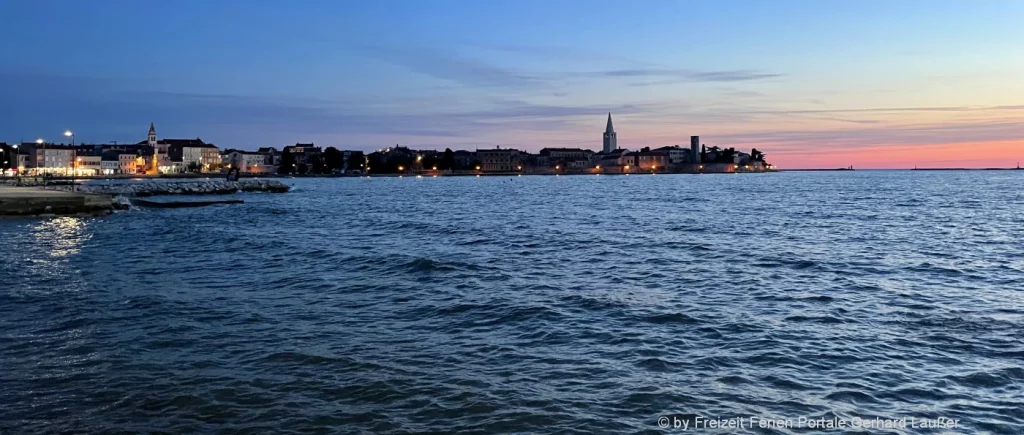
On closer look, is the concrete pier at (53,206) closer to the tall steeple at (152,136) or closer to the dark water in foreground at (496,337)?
the dark water in foreground at (496,337)

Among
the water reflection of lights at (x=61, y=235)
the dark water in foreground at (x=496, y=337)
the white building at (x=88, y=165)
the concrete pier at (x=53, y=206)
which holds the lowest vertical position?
the dark water in foreground at (x=496, y=337)

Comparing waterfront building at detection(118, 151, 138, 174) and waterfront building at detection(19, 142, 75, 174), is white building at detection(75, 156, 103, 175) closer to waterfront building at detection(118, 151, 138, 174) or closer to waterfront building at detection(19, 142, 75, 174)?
waterfront building at detection(19, 142, 75, 174)

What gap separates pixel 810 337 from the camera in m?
11.8

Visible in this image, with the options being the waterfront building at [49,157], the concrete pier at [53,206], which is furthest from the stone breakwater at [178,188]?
the waterfront building at [49,157]

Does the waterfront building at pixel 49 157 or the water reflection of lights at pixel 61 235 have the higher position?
the waterfront building at pixel 49 157

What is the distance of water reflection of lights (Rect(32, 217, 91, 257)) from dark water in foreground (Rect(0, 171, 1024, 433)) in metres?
0.38

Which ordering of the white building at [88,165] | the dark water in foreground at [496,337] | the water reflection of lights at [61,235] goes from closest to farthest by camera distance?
1. the dark water in foreground at [496,337]
2. the water reflection of lights at [61,235]
3. the white building at [88,165]

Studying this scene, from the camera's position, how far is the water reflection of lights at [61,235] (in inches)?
920

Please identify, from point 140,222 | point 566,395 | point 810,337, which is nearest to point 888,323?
point 810,337

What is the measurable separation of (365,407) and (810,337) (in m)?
7.39

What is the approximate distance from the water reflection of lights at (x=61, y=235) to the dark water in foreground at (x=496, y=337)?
1.26 feet

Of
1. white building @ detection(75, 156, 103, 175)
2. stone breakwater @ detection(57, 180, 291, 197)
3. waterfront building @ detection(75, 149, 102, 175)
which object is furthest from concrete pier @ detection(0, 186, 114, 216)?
waterfront building @ detection(75, 149, 102, 175)

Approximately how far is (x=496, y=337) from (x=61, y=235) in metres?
23.7

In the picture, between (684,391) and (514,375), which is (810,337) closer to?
(684,391)
